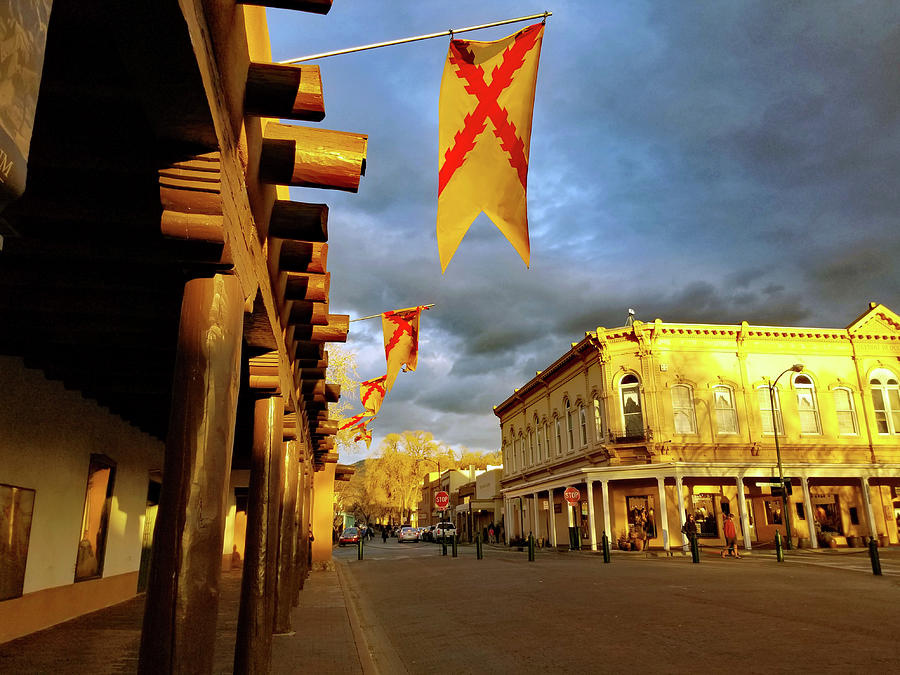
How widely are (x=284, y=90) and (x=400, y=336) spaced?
1007cm

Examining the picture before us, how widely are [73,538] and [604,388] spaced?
24.0m

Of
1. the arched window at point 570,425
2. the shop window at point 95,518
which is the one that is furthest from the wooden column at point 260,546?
the arched window at point 570,425

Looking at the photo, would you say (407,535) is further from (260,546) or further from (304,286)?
(304,286)

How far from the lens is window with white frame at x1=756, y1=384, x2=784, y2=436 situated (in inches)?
1161

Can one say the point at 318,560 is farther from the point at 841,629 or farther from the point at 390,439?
the point at 390,439

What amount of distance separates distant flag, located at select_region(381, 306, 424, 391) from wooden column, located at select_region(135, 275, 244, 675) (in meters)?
9.96

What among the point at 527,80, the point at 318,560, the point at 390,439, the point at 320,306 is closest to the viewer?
the point at 527,80

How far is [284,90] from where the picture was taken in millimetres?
3568

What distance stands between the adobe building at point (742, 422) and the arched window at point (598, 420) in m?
0.05

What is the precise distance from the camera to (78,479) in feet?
32.1

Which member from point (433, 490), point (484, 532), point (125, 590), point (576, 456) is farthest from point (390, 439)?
point (125, 590)

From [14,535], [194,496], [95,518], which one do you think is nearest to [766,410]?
[95,518]

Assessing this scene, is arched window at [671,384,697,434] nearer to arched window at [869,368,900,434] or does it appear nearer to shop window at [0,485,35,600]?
arched window at [869,368,900,434]

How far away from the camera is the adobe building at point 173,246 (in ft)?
8.69
